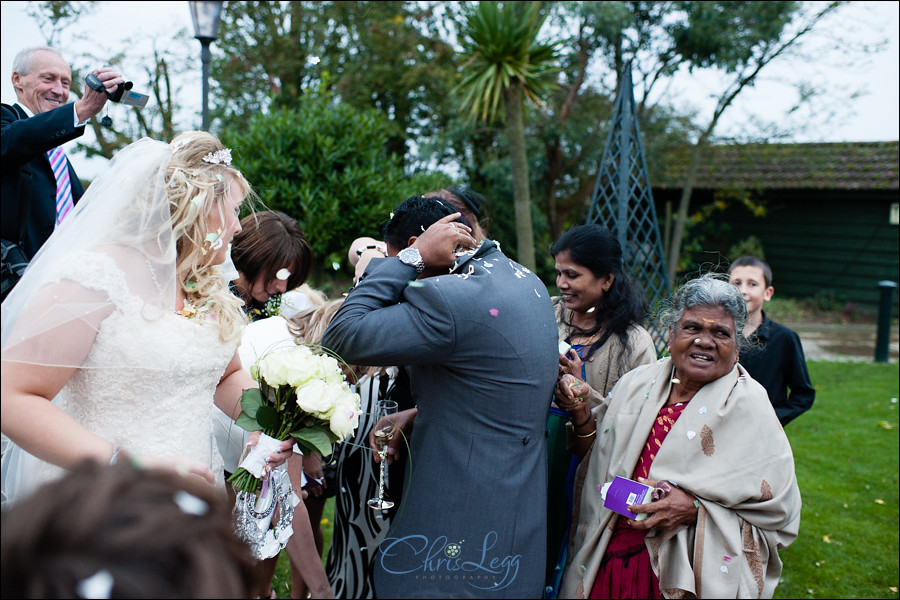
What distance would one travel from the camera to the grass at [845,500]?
14.6 feet

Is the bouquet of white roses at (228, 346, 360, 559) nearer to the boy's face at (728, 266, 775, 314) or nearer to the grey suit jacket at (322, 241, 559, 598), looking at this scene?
the grey suit jacket at (322, 241, 559, 598)

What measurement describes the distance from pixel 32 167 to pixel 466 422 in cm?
275

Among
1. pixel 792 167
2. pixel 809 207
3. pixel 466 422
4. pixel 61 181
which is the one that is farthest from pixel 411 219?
pixel 792 167

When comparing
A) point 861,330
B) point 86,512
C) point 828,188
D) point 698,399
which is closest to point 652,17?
point 828,188

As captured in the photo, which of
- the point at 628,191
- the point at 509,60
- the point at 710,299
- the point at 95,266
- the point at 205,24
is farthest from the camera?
the point at 509,60

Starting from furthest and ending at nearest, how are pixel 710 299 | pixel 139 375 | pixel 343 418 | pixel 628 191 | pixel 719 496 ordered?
pixel 628 191 → pixel 710 299 → pixel 719 496 → pixel 343 418 → pixel 139 375

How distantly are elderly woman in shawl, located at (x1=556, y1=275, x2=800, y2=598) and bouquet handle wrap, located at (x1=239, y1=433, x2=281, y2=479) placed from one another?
1261 millimetres

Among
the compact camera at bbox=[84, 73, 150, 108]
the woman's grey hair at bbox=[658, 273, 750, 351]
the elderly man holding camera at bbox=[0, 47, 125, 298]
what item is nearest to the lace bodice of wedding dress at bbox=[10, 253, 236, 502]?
the compact camera at bbox=[84, 73, 150, 108]

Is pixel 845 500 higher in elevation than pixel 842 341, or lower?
lower

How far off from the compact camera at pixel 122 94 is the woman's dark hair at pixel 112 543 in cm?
241

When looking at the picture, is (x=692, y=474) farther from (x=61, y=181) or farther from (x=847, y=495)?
(x=847, y=495)

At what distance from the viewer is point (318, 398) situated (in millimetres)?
2127

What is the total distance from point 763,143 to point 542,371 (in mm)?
15908

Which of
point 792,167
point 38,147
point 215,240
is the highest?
point 792,167
